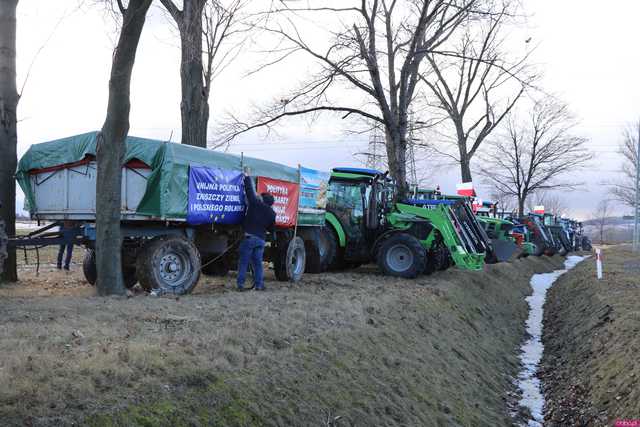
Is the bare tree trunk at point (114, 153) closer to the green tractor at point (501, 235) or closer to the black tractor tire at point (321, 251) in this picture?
the black tractor tire at point (321, 251)

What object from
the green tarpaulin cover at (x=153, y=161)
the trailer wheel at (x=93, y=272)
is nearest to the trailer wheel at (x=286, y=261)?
the green tarpaulin cover at (x=153, y=161)

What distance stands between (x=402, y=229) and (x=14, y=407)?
456 inches

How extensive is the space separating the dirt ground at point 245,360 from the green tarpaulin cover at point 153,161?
1.46 metres

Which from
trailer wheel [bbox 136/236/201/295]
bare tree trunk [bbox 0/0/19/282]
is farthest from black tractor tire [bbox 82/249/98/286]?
trailer wheel [bbox 136/236/201/295]

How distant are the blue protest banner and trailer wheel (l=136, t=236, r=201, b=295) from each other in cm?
49

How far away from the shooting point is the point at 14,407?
389 cm

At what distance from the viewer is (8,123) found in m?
10.3

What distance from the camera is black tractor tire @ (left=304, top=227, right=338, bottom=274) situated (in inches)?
532

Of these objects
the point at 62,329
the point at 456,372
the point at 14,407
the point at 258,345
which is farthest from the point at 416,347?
the point at 14,407

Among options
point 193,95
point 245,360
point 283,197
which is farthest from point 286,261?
Answer: point 245,360

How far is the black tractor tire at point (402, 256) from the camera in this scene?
1395cm

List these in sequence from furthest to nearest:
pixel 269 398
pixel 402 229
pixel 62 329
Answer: pixel 402 229 < pixel 62 329 < pixel 269 398

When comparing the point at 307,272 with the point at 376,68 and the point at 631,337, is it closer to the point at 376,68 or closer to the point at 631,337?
the point at 631,337

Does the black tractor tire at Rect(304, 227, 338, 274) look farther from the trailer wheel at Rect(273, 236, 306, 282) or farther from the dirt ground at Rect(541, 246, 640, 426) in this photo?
the dirt ground at Rect(541, 246, 640, 426)
